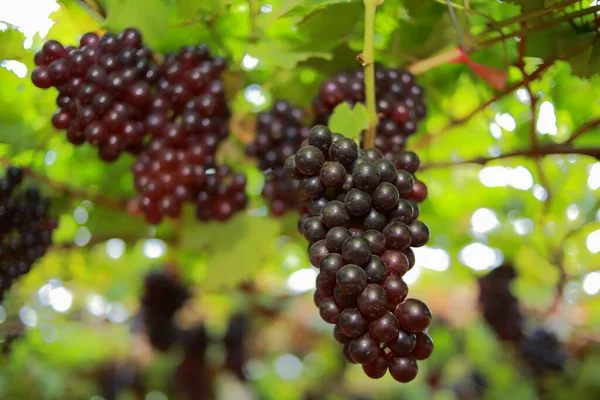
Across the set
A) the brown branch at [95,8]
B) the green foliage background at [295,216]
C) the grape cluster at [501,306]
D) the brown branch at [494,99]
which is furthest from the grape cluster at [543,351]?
the brown branch at [95,8]

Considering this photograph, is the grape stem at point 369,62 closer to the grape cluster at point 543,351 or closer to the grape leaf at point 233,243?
the grape leaf at point 233,243

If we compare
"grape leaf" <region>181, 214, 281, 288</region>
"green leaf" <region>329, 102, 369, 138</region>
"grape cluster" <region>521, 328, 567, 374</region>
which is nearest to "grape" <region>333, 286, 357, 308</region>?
"green leaf" <region>329, 102, 369, 138</region>

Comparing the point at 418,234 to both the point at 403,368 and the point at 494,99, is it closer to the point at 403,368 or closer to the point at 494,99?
the point at 403,368

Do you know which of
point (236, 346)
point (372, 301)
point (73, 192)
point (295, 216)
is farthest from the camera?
point (236, 346)

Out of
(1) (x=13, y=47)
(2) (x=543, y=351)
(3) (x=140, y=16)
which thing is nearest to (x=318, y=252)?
(3) (x=140, y=16)

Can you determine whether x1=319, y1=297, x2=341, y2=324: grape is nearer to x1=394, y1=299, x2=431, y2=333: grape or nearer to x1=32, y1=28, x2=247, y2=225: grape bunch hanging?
x1=394, y1=299, x2=431, y2=333: grape

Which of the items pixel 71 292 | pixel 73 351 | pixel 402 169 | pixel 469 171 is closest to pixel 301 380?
pixel 73 351

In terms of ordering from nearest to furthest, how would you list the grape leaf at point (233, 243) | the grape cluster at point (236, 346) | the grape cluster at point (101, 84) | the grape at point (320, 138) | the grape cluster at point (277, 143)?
the grape at point (320, 138), the grape cluster at point (101, 84), the grape cluster at point (277, 143), the grape leaf at point (233, 243), the grape cluster at point (236, 346)
